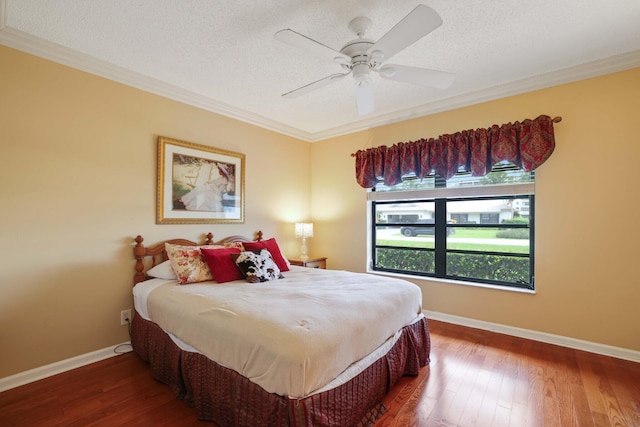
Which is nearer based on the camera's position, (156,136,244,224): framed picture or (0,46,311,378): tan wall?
(0,46,311,378): tan wall

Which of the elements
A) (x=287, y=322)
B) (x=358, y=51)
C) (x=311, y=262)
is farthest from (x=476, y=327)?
(x=358, y=51)

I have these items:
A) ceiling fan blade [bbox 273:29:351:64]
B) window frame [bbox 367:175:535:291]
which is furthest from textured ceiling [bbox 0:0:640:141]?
window frame [bbox 367:175:535:291]

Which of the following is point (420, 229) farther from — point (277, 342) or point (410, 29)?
point (277, 342)

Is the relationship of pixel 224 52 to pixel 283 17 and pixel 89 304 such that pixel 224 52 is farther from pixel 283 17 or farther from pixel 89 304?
pixel 89 304

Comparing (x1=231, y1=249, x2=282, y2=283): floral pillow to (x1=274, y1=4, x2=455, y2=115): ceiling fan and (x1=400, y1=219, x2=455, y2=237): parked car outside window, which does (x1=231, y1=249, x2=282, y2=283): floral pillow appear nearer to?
(x1=274, y1=4, x2=455, y2=115): ceiling fan

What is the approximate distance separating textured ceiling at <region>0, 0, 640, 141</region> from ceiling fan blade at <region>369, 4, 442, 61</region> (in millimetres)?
288

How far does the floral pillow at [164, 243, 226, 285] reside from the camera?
259cm

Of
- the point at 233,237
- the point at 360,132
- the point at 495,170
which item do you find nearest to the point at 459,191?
the point at 495,170

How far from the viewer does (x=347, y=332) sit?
5.40ft

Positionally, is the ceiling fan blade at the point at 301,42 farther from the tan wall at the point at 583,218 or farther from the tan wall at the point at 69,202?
the tan wall at the point at 583,218

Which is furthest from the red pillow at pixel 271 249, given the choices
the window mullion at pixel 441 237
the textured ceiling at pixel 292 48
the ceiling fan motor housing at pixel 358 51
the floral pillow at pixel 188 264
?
the ceiling fan motor housing at pixel 358 51

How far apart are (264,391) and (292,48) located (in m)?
2.37

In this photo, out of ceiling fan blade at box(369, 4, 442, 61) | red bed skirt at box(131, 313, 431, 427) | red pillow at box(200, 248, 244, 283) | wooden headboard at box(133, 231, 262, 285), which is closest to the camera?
red bed skirt at box(131, 313, 431, 427)

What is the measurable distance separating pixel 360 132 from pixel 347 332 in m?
3.13
